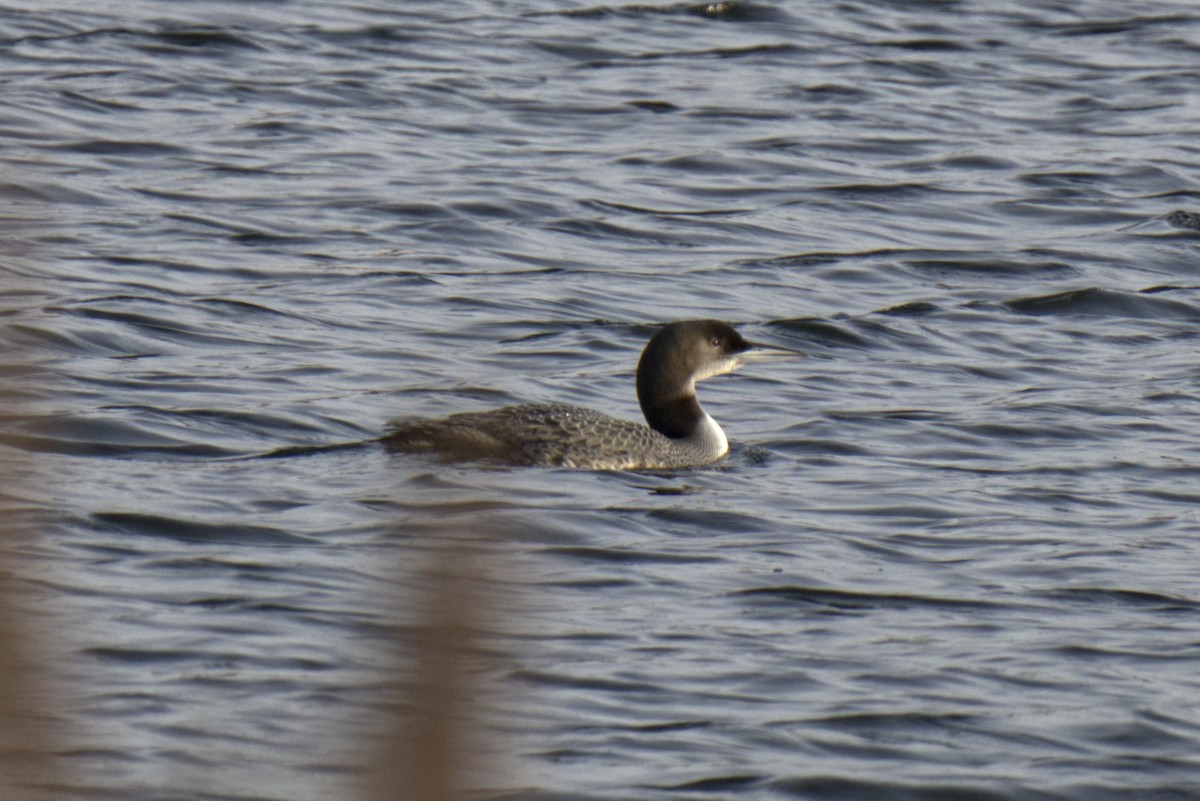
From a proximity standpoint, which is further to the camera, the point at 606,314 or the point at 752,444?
the point at 606,314

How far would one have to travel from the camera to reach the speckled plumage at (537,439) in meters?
8.43

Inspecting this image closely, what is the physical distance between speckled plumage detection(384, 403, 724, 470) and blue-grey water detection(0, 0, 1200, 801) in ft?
0.46

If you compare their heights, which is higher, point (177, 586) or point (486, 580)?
point (486, 580)

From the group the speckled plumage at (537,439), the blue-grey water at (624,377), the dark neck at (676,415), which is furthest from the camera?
the dark neck at (676,415)

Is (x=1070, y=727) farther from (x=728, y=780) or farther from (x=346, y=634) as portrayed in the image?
(x=346, y=634)

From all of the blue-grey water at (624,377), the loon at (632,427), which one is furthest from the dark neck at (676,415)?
the blue-grey water at (624,377)

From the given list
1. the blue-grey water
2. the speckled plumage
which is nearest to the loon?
the speckled plumage

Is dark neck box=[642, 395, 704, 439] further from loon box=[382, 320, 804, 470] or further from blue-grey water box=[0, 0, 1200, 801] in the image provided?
blue-grey water box=[0, 0, 1200, 801]

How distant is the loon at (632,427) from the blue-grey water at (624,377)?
149 mm

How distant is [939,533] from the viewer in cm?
805

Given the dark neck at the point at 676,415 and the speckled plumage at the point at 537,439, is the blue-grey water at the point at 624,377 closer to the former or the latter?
the speckled plumage at the point at 537,439

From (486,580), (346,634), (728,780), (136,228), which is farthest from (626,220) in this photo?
(486,580)

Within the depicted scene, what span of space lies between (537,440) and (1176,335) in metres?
4.69

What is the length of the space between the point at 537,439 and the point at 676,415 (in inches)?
45.6
